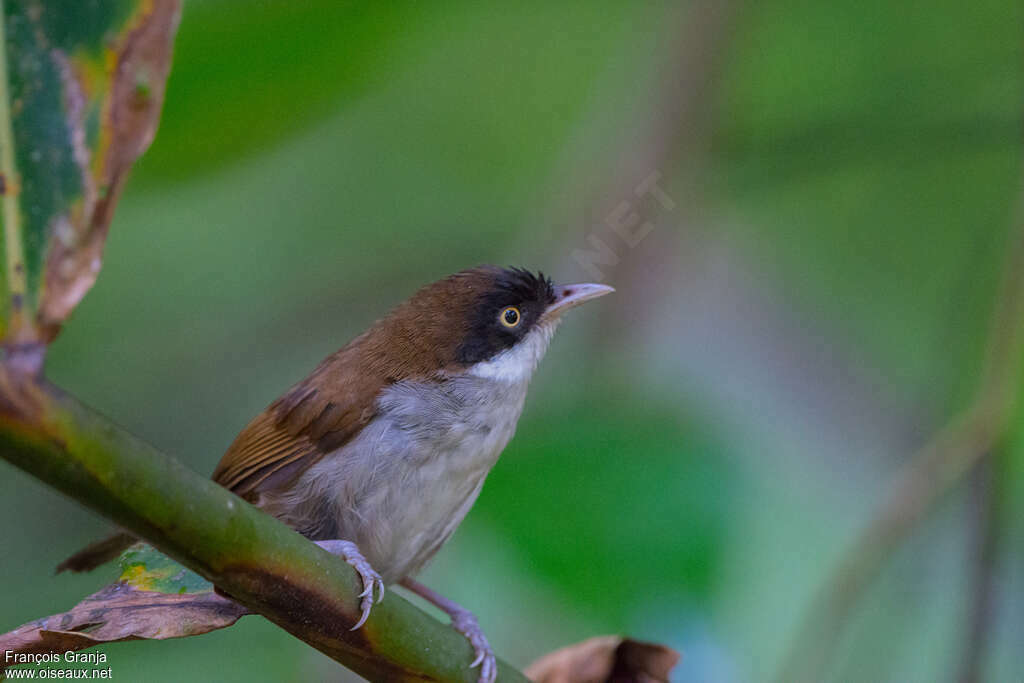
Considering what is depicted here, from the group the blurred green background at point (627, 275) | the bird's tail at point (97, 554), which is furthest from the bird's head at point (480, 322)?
the bird's tail at point (97, 554)

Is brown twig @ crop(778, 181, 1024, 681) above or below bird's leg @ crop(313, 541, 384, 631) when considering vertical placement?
above

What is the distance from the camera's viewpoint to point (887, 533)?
121 inches

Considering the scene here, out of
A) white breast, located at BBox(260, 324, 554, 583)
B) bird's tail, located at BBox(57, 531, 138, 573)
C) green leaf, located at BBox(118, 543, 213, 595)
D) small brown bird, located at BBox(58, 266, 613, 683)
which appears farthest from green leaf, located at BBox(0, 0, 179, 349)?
bird's tail, located at BBox(57, 531, 138, 573)

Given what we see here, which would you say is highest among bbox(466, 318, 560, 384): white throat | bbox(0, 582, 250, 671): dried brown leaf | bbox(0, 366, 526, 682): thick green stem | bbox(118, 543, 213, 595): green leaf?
bbox(466, 318, 560, 384): white throat

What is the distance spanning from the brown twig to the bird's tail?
1.87 meters

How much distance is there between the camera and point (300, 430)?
3.21 metres

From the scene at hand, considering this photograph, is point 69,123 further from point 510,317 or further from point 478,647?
point 510,317

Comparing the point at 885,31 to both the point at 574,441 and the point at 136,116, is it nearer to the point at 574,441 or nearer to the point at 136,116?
the point at 574,441

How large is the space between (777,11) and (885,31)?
43 cm

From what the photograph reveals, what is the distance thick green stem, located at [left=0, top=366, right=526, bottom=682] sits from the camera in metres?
1.20

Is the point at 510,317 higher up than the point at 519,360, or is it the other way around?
the point at 510,317

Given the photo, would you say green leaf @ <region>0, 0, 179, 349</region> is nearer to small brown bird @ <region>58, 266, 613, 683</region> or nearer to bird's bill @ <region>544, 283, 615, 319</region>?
small brown bird @ <region>58, 266, 613, 683</region>

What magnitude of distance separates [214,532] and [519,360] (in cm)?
220

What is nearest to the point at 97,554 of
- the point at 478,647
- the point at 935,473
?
the point at 478,647
